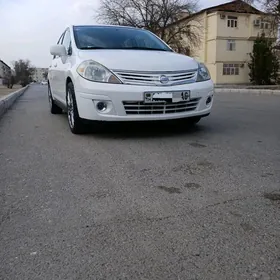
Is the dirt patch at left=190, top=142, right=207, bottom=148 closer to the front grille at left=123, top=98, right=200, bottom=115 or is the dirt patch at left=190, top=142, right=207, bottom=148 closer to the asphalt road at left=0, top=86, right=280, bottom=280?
the asphalt road at left=0, top=86, right=280, bottom=280

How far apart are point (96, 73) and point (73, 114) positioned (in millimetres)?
731

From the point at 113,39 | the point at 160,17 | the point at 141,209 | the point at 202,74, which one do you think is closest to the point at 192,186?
the point at 141,209

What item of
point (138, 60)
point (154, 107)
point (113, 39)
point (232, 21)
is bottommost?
point (154, 107)

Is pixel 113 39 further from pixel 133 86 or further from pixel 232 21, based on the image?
pixel 232 21

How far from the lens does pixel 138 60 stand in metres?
4.71

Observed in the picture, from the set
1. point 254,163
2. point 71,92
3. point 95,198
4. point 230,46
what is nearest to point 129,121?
point 71,92

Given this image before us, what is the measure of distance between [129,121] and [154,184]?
5.71 feet

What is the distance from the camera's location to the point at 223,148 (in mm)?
4281

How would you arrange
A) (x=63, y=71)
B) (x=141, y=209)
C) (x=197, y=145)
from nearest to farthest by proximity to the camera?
(x=141, y=209)
(x=197, y=145)
(x=63, y=71)

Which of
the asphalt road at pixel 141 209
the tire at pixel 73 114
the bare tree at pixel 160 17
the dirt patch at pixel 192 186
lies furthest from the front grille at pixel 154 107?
the bare tree at pixel 160 17

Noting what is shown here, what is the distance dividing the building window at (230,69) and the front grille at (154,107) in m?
41.5

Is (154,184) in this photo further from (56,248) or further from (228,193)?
(56,248)

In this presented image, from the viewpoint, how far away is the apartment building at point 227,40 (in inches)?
1710

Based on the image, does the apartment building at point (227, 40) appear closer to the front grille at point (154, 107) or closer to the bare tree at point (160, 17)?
the bare tree at point (160, 17)
